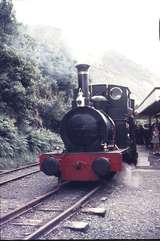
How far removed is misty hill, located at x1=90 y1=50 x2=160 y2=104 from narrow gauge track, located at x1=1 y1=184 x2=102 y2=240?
87.2m

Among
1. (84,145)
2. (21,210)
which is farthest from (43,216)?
(84,145)

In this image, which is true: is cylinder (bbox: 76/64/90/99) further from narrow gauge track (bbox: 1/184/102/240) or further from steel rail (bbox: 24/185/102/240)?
steel rail (bbox: 24/185/102/240)

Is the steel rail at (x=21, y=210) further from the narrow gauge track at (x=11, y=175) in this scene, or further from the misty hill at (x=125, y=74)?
the misty hill at (x=125, y=74)

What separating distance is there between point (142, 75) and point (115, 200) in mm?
113926

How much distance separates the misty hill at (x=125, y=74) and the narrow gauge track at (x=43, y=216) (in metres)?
87.2

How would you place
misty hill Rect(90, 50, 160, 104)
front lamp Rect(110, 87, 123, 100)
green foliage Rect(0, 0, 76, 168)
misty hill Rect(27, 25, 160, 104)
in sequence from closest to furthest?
front lamp Rect(110, 87, 123, 100) → green foliage Rect(0, 0, 76, 168) → misty hill Rect(27, 25, 160, 104) → misty hill Rect(90, 50, 160, 104)

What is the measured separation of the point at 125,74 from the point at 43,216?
107813 mm

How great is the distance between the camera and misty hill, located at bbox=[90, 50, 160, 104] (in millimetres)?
100819

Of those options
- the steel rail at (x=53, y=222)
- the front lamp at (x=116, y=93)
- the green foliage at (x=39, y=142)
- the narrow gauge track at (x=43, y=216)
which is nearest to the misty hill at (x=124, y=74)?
the green foliage at (x=39, y=142)

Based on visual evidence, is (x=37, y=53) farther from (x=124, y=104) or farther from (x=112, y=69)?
(x=112, y=69)

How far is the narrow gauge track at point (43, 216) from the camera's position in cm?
565

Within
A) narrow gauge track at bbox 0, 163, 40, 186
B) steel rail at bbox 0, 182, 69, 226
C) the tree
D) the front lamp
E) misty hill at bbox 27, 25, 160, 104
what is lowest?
steel rail at bbox 0, 182, 69, 226

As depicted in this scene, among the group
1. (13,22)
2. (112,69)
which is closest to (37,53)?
(13,22)

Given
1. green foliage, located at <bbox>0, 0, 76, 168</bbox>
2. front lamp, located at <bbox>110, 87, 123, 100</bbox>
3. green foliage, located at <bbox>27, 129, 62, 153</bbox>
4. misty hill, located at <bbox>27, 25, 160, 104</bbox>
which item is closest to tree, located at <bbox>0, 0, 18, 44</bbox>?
green foliage, located at <bbox>0, 0, 76, 168</bbox>
